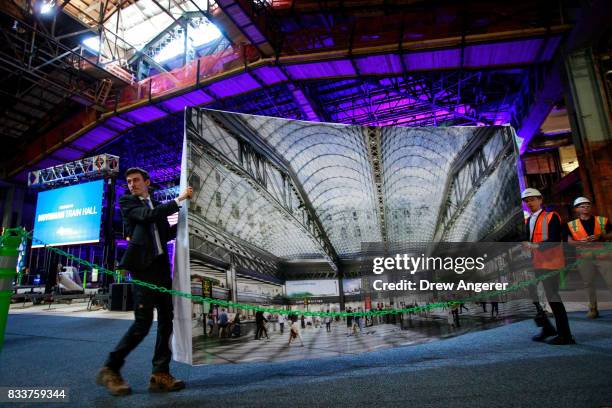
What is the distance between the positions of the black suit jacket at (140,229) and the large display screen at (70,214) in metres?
11.9

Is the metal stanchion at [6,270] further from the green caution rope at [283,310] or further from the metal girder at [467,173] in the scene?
the metal girder at [467,173]

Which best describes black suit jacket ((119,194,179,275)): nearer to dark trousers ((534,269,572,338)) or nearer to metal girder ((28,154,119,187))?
dark trousers ((534,269,572,338))

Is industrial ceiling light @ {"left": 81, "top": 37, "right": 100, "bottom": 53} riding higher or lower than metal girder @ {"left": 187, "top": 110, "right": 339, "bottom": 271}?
higher

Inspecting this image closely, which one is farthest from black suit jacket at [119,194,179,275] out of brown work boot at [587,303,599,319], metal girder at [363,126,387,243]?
brown work boot at [587,303,599,319]

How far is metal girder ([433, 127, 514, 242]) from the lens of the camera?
3.06 metres

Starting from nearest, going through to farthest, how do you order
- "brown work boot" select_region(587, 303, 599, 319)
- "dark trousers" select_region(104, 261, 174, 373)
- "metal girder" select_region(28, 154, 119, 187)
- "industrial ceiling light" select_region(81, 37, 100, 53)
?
"dark trousers" select_region(104, 261, 174, 373) → "brown work boot" select_region(587, 303, 599, 319) → "industrial ceiling light" select_region(81, 37, 100, 53) → "metal girder" select_region(28, 154, 119, 187)

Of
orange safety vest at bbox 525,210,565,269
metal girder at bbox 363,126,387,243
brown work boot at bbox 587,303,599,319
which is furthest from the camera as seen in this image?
brown work boot at bbox 587,303,599,319

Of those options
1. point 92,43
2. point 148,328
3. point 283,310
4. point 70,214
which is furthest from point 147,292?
point 70,214

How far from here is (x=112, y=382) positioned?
7.34ft

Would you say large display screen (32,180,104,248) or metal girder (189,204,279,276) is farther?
large display screen (32,180,104,248)

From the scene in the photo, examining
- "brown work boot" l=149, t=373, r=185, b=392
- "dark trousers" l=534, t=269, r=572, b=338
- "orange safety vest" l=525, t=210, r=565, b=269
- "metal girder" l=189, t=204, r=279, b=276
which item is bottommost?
"brown work boot" l=149, t=373, r=185, b=392

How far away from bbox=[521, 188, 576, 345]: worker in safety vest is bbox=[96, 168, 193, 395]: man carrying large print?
319 centimetres

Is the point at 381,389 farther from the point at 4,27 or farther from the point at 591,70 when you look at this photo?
the point at 4,27

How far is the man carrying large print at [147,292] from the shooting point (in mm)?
2311
